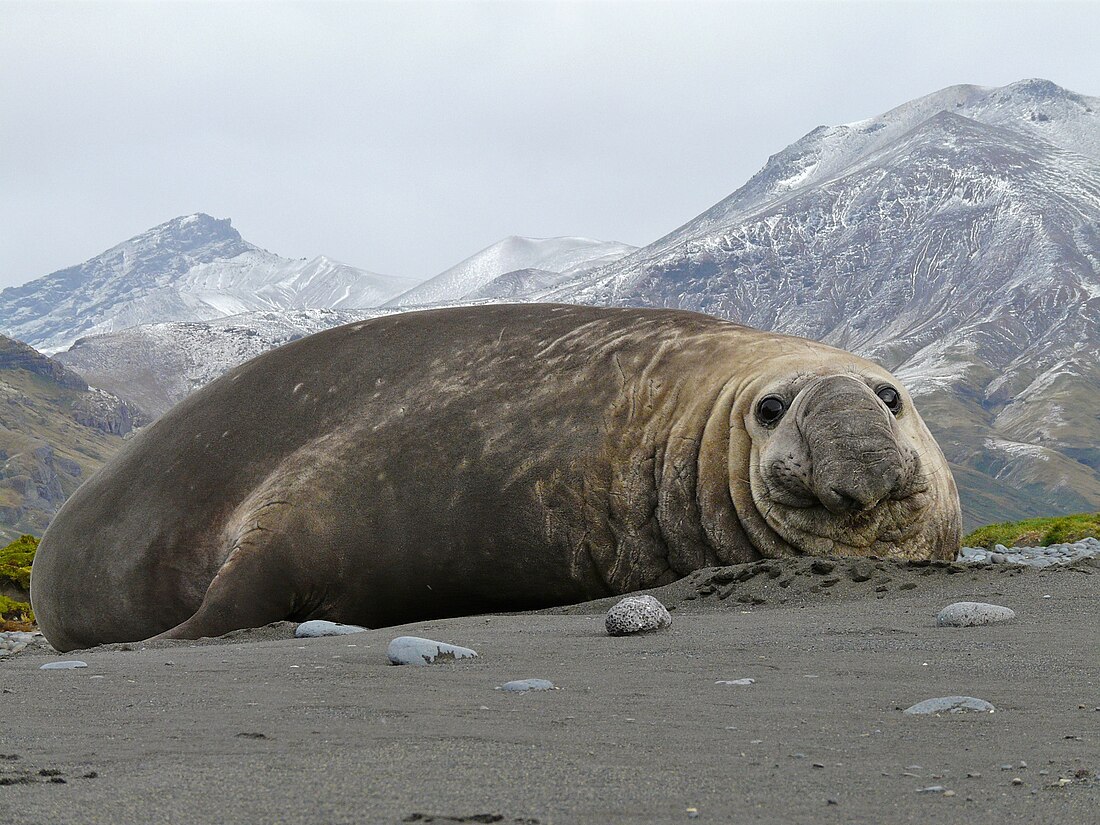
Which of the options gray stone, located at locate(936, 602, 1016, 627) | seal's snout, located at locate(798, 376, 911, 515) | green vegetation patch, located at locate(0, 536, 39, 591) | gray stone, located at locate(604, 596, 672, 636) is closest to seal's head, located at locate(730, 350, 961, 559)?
seal's snout, located at locate(798, 376, 911, 515)

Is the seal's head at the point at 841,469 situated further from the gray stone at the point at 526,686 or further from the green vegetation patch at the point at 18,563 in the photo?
the green vegetation patch at the point at 18,563

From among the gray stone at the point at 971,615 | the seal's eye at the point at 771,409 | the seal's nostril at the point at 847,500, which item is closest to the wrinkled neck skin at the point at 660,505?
the seal's eye at the point at 771,409

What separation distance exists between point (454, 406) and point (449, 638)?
8.86 feet

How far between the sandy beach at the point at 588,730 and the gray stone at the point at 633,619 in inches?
4.0

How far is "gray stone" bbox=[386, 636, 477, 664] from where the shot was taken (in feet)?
14.2

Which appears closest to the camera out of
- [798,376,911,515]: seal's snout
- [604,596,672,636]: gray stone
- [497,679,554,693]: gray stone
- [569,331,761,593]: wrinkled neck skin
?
[497,679,554,693]: gray stone

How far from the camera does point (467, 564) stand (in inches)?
283

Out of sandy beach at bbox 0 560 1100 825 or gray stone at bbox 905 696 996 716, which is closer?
sandy beach at bbox 0 560 1100 825

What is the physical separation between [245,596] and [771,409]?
10.0 ft

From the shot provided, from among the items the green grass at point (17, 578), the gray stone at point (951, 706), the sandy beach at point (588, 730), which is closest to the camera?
the sandy beach at point (588, 730)

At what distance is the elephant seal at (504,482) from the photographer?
22.4 ft

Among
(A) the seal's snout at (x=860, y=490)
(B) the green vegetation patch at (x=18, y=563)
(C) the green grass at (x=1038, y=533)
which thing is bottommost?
(C) the green grass at (x=1038, y=533)

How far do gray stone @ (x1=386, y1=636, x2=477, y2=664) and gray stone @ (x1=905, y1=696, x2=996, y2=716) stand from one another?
5.63ft

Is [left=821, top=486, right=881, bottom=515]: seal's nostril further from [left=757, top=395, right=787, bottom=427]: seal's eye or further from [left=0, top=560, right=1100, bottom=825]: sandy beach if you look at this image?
[left=0, top=560, right=1100, bottom=825]: sandy beach
